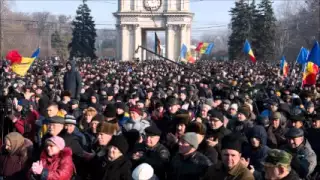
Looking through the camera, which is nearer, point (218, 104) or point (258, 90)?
point (218, 104)

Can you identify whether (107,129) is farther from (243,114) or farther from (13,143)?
(243,114)

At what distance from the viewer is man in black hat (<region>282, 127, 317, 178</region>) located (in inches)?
278

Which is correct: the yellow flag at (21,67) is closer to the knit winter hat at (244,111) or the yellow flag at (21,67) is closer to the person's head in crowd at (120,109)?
the person's head in crowd at (120,109)

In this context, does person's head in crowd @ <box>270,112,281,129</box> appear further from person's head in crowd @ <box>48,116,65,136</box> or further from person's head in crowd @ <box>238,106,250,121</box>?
person's head in crowd @ <box>48,116,65,136</box>

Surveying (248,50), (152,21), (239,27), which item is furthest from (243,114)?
(152,21)

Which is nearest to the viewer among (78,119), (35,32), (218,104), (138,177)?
(138,177)

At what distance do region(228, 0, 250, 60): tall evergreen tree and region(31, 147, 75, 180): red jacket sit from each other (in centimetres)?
5951

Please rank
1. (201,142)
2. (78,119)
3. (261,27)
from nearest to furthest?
(201,142) < (78,119) < (261,27)

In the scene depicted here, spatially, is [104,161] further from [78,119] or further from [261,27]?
[261,27]

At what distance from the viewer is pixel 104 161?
6.73 m

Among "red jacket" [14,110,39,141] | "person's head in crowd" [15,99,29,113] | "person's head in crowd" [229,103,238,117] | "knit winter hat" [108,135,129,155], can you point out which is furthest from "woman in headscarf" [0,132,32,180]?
"person's head in crowd" [15,99,29,113]

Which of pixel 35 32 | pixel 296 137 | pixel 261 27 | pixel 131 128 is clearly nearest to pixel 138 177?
pixel 296 137

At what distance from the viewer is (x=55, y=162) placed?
20.5 ft

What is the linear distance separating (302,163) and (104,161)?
2331 mm
